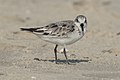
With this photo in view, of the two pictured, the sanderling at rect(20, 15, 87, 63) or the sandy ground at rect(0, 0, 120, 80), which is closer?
the sandy ground at rect(0, 0, 120, 80)

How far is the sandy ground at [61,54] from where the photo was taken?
9524mm

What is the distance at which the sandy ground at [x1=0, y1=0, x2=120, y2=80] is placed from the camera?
375 inches

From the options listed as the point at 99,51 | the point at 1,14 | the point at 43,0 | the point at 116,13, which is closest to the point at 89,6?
the point at 116,13

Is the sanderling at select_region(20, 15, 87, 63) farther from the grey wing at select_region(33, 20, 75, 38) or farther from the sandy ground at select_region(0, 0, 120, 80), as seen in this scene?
the sandy ground at select_region(0, 0, 120, 80)

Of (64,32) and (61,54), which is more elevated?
(64,32)

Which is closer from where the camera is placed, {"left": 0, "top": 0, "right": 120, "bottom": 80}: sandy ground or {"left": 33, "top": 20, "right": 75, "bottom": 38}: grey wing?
{"left": 0, "top": 0, "right": 120, "bottom": 80}: sandy ground

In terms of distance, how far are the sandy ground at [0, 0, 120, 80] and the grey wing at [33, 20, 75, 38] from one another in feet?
1.81

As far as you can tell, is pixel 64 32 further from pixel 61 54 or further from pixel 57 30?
pixel 61 54

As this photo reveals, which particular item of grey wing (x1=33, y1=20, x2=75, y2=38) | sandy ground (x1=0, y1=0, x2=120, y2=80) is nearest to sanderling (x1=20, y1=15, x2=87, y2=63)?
grey wing (x1=33, y1=20, x2=75, y2=38)

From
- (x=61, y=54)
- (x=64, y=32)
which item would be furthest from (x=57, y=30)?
(x=61, y=54)

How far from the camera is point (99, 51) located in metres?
12.6

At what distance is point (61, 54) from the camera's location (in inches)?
477

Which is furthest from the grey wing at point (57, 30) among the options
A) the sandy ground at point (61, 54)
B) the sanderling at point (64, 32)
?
the sandy ground at point (61, 54)

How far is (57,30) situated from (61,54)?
4.76 ft
